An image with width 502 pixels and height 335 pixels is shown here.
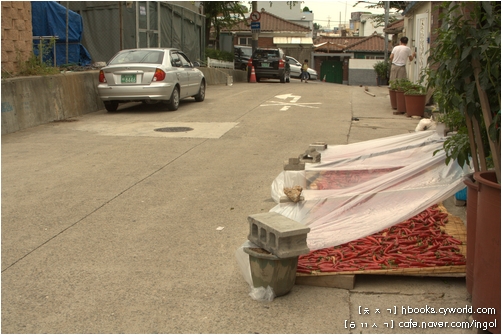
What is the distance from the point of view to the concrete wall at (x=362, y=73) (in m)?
41.2

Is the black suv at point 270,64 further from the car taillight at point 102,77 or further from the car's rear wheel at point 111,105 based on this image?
the car taillight at point 102,77

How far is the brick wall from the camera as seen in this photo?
12344 millimetres

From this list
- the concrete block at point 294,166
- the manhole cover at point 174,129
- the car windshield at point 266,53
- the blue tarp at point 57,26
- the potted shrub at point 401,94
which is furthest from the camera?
the car windshield at point 266,53

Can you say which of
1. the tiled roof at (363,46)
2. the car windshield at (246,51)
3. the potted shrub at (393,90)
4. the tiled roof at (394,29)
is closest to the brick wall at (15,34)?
the potted shrub at (393,90)

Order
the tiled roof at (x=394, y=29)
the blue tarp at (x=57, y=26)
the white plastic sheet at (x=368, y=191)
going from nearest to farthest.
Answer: the white plastic sheet at (x=368, y=191)
the blue tarp at (x=57, y=26)
the tiled roof at (x=394, y=29)

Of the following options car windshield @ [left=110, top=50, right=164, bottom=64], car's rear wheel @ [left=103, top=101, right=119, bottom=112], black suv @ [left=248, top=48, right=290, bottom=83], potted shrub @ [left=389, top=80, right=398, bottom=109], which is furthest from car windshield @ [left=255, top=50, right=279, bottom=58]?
car's rear wheel @ [left=103, top=101, right=119, bottom=112]

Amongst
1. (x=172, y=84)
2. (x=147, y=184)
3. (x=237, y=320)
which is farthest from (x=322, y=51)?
(x=237, y=320)

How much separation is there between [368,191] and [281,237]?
1757mm

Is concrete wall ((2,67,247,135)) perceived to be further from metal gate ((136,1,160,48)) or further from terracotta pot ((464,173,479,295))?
terracotta pot ((464,173,479,295))

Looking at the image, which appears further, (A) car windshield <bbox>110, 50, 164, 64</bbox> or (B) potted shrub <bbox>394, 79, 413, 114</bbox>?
(A) car windshield <bbox>110, 50, 164, 64</bbox>

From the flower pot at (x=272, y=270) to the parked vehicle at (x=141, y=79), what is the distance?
10.6m

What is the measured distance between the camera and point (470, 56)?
3707mm

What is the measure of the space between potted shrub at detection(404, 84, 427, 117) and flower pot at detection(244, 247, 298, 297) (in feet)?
34.2

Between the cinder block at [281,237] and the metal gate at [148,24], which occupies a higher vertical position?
the metal gate at [148,24]
